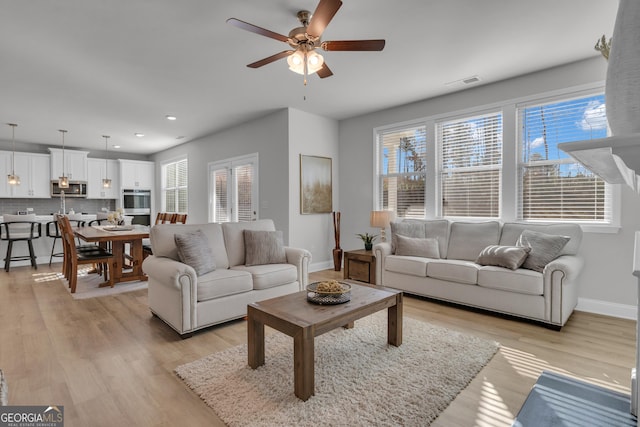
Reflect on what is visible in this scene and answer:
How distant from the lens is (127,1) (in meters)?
2.49

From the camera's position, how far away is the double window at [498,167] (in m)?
3.59

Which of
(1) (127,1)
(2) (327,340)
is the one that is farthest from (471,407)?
(1) (127,1)

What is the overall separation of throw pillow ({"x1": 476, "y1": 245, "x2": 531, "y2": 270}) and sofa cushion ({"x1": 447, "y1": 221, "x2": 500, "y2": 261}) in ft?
1.01

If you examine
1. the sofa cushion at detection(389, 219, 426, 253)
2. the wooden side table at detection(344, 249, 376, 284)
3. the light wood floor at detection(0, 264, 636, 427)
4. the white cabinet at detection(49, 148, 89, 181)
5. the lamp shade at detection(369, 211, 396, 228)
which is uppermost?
the white cabinet at detection(49, 148, 89, 181)

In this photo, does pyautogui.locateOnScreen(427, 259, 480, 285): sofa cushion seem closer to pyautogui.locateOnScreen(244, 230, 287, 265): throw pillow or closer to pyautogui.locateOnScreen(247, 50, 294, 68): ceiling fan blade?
pyautogui.locateOnScreen(244, 230, 287, 265): throw pillow

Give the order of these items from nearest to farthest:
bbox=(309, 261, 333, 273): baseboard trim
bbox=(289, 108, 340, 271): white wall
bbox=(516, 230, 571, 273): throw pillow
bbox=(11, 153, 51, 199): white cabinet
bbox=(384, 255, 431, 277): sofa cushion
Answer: bbox=(516, 230, 571, 273): throw pillow → bbox=(384, 255, 431, 277): sofa cushion → bbox=(289, 108, 340, 271): white wall → bbox=(309, 261, 333, 273): baseboard trim → bbox=(11, 153, 51, 199): white cabinet

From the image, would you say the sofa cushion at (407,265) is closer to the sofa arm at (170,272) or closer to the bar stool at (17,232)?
the sofa arm at (170,272)

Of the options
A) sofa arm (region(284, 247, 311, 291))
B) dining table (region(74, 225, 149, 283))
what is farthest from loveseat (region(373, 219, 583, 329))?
dining table (region(74, 225, 149, 283))

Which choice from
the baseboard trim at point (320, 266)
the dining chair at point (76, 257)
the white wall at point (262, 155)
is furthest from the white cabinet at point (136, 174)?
the baseboard trim at point (320, 266)

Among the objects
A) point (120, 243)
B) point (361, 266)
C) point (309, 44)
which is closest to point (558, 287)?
point (361, 266)

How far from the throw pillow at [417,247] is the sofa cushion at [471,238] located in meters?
0.21

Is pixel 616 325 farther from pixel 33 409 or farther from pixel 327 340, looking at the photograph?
pixel 33 409

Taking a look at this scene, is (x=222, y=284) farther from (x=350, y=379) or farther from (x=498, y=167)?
(x=498, y=167)

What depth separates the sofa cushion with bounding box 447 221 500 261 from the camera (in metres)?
3.89
